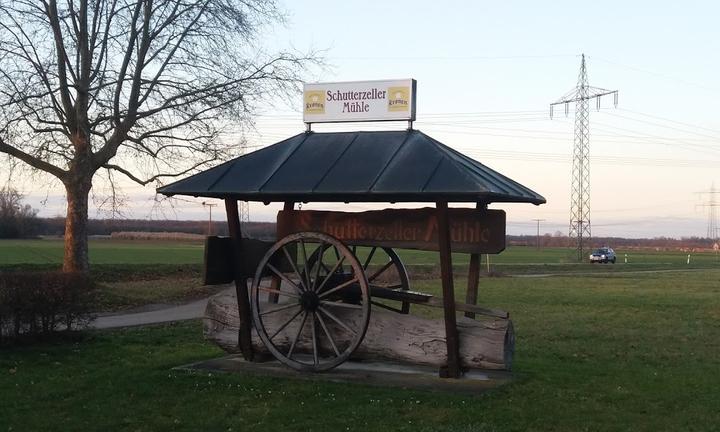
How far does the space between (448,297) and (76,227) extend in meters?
18.2

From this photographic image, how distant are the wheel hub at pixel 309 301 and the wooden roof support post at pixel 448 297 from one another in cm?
158

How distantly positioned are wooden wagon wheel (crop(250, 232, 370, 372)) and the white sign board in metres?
1.71

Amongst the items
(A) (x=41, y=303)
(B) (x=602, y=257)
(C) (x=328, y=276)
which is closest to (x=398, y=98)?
(C) (x=328, y=276)

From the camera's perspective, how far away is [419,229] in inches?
377

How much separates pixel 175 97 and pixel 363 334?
56.4ft

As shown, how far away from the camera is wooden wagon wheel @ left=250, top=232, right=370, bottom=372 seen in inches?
388

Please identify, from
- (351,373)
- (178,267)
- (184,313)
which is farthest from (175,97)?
(351,373)

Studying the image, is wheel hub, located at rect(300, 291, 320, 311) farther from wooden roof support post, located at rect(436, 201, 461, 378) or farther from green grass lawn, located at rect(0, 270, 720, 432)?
wooden roof support post, located at rect(436, 201, 461, 378)

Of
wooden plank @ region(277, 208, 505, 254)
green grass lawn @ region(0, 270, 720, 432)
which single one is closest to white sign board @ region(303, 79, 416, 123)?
wooden plank @ region(277, 208, 505, 254)

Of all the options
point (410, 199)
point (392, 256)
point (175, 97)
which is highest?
point (175, 97)

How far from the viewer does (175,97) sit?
81.7ft

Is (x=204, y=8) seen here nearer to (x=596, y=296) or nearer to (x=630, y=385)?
(x=596, y=296)

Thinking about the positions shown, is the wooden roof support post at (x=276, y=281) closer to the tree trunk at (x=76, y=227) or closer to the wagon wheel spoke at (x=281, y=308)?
the wagon wheel spoke at (x=281, y=308)

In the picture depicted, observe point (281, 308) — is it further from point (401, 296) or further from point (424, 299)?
point (424, 299)
